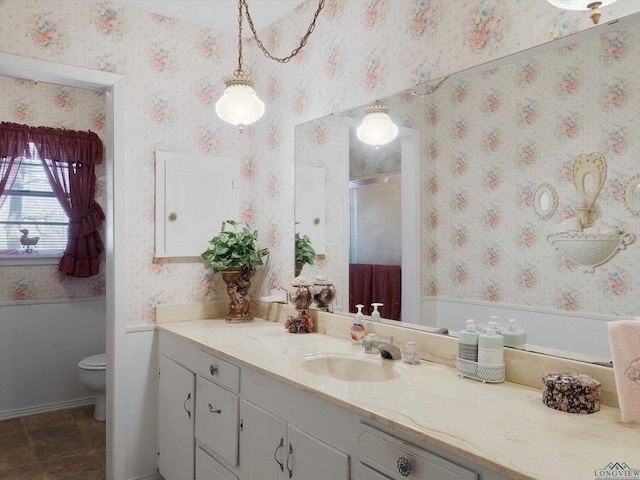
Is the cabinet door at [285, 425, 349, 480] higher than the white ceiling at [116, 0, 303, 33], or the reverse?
the white ceiling at [116, 0, 303, 33]

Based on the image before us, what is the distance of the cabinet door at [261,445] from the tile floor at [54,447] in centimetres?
144

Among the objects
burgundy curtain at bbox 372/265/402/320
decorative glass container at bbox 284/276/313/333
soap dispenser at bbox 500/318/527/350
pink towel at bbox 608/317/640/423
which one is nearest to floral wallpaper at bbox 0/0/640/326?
decorative glass container at bbox 284/276/313/333

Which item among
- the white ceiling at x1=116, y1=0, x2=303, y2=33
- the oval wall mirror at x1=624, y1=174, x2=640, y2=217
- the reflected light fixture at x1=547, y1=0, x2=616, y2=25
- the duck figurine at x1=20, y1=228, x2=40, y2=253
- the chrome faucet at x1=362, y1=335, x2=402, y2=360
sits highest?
the white ceiling at x1=116, y1=0, x2=303, y2=33

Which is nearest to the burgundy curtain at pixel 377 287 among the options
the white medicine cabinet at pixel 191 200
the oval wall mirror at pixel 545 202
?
the oval wall mirror at pixel 545 202

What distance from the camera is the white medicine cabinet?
2814 mm

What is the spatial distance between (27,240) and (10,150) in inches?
26.9

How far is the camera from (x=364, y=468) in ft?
4.49

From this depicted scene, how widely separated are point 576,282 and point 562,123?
49 cm

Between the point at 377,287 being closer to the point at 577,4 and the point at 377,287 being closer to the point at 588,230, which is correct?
the point at 588,230

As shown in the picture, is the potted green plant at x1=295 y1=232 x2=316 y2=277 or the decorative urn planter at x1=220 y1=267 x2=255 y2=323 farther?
the decorative urn planter at x1=220 y1=267 x2=255 y2=323

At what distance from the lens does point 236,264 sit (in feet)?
9.22

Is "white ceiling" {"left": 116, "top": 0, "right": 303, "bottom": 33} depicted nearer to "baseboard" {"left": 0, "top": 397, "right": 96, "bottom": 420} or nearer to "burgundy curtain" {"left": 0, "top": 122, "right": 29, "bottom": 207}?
"burgundy curtain" {"left": 0, "top": 122, "right": 29, "bottom": 207}

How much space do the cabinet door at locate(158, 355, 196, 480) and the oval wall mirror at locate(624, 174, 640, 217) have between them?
1.91m

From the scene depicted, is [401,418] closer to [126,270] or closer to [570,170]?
[570,170]
